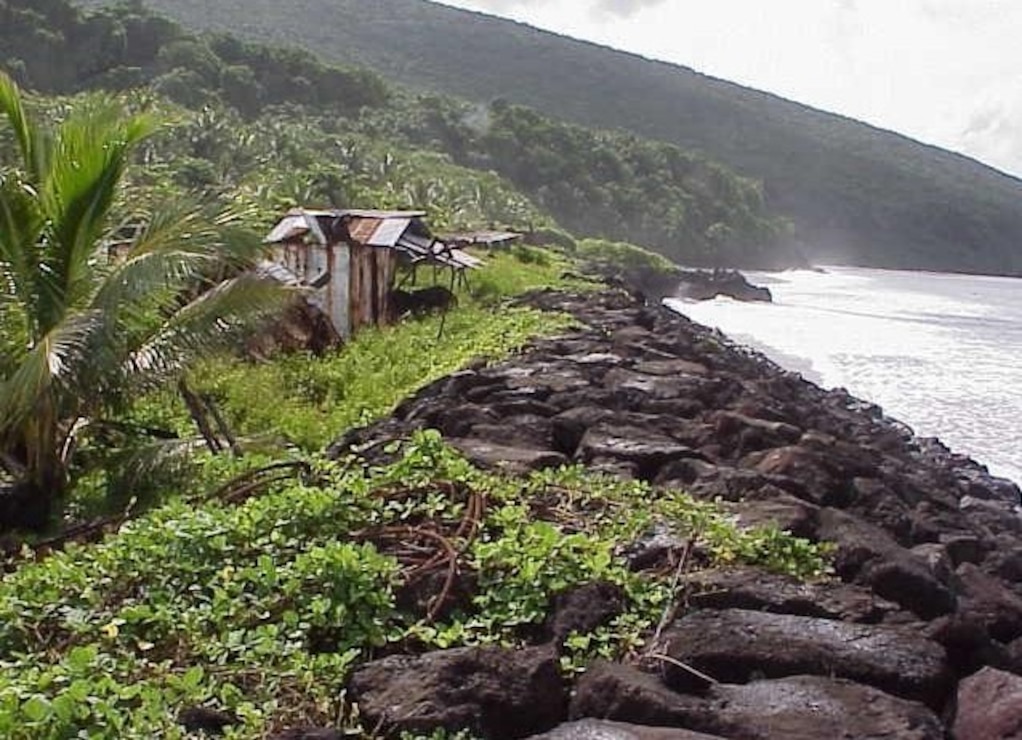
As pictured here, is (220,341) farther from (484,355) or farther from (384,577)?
(384,577)

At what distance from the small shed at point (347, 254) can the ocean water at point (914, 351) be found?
8362 mm

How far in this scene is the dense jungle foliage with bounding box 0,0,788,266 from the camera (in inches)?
1501

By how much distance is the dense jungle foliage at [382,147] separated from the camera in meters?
38.1

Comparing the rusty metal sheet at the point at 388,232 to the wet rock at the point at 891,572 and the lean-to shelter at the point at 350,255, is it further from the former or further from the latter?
the wet rock at the point at 891,572

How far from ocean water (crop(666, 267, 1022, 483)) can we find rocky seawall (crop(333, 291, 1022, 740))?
10.2 metres

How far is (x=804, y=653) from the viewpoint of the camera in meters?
4.06

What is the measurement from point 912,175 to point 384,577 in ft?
361

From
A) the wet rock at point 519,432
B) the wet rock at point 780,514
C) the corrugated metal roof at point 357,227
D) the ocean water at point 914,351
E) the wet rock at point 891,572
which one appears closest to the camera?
the wet rock at point 891,572

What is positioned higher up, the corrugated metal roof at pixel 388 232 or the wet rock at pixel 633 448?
the corrugated metal roof at pixel 388 232

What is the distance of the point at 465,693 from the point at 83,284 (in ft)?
16.7

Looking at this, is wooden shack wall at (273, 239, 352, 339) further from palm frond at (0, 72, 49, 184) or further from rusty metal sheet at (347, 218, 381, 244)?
palm frond at (0, 72, 49, 184)

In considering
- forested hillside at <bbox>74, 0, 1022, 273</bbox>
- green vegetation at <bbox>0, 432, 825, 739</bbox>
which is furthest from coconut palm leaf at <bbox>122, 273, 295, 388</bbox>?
forested hillside at <bbox>74, 0, 1022, 273</bbox>

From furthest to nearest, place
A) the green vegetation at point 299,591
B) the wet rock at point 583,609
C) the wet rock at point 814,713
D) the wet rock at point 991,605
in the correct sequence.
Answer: the wet rock at point 991,605 → the wet rock at point 583,609 → the green vegetation at point 299,591 → the wet rock at point 814,713

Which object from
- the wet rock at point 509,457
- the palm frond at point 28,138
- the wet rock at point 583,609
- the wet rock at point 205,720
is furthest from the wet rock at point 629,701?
the palm frond at point 28,138
